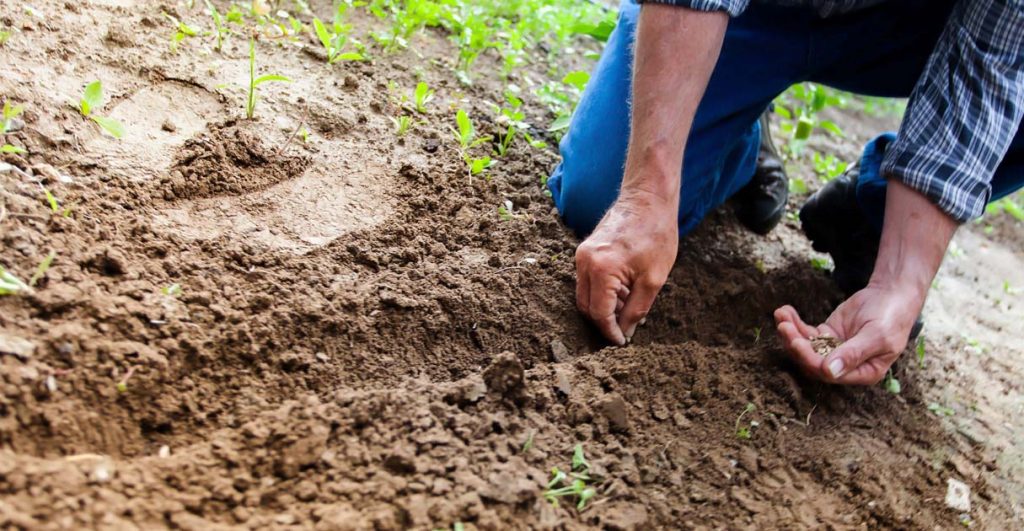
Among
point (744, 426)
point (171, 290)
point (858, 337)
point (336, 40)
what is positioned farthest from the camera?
point (336, 40)

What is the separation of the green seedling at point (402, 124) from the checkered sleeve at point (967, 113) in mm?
1267

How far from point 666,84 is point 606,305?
1.65 feet

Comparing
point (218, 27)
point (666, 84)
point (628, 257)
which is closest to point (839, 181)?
point (666, 84)

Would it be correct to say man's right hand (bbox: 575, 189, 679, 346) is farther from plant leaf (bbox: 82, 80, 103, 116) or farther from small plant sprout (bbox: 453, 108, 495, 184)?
plant leaf (bbox: 82, 80, 103, 116)

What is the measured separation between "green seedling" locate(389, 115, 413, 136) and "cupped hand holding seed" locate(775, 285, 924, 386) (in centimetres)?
111

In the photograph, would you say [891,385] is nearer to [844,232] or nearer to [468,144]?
[844,232]

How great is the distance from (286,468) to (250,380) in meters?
0.23

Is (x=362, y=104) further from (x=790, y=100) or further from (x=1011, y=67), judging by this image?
(x=790, y=100)

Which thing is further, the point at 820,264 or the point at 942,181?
the point at 820,264

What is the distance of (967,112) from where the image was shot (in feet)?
6.19

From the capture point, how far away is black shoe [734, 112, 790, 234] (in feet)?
8.27

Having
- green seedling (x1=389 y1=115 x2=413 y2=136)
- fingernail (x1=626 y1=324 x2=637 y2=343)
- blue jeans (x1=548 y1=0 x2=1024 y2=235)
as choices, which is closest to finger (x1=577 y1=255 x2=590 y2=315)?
fingernail (x1=626 y1=324 x2=637 y2=343)

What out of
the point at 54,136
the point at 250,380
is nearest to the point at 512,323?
the point at 250,380

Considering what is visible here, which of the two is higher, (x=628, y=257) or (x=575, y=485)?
(x=628, y=257)
